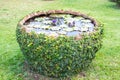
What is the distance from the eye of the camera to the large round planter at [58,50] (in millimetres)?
5586

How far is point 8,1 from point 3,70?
6.92m

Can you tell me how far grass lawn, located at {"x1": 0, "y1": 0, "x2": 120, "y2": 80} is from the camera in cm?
662

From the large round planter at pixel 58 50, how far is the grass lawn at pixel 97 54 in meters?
0.58

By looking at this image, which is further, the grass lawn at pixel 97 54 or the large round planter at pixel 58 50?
the grass lawn at pixel 97 54

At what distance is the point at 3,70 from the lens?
675 cm

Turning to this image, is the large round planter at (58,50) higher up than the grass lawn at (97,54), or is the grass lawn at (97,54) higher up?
the large round planter at (58,50)

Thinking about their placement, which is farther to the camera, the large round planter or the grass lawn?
the grass lawn

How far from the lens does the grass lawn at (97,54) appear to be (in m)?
6.62

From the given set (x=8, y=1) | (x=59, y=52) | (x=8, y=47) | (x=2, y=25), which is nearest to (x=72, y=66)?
(x=59, y=52)

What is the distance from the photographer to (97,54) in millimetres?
7578

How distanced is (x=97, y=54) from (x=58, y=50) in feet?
7.29

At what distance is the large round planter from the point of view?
5.59 m

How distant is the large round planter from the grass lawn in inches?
22.7

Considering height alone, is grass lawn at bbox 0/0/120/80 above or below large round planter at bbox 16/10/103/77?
below
